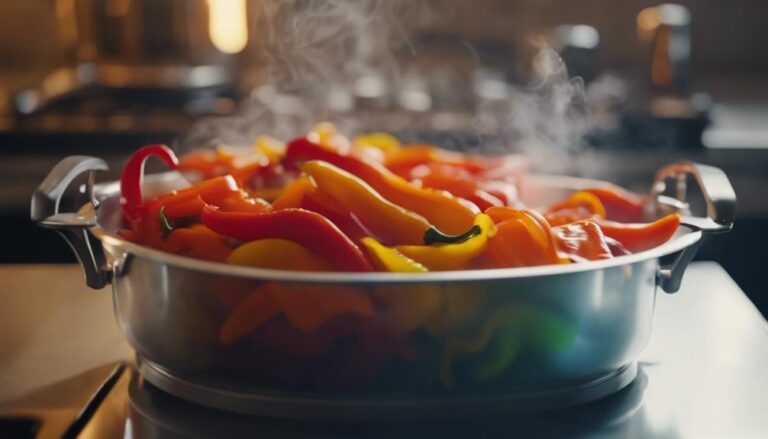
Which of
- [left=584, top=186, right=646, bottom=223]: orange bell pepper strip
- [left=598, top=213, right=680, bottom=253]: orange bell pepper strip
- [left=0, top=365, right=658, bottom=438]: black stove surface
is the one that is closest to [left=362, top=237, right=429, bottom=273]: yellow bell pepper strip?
[left=0, top=365, right=658, bottom=438]: black stove surface

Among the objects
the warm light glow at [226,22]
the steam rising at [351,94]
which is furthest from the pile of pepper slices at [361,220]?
the warm light glow at [226,22]

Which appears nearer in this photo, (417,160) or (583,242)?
(583,242)

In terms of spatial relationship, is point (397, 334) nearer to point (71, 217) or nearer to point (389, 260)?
point (389, 260)

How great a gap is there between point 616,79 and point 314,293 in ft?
5.25

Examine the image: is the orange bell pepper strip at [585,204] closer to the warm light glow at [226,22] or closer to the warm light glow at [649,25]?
the warm light glow at [649,25]

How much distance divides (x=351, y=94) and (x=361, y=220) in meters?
1.11

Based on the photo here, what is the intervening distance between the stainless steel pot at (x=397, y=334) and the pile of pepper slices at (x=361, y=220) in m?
0.06

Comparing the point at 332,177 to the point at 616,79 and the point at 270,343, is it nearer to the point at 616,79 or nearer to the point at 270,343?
the point at 270,343

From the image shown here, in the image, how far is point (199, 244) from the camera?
2.46 feet

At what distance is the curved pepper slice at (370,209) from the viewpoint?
2.53 ft

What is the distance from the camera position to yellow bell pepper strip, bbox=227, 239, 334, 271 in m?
0.70

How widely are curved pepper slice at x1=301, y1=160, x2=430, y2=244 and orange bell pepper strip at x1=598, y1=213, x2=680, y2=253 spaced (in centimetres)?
17

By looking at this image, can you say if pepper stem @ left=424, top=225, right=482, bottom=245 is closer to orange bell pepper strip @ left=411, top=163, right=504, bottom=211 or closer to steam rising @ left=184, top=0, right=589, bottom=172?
orange bell pepper strip @ left=411, top=163, right=504, bottom=211

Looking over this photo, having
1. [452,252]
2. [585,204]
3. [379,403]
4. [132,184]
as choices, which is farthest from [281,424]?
[585,204]
